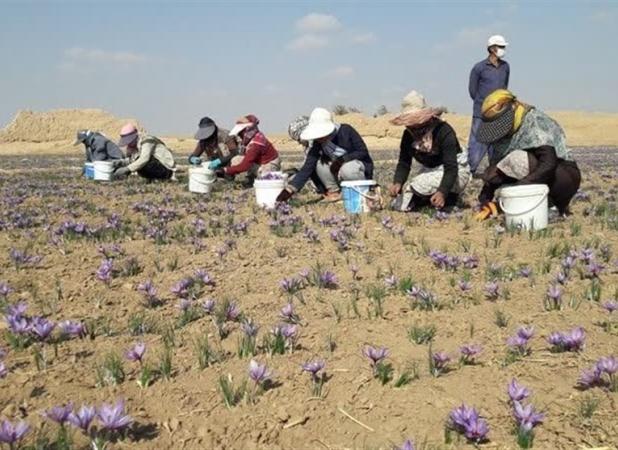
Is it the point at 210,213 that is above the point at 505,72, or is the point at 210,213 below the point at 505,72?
below

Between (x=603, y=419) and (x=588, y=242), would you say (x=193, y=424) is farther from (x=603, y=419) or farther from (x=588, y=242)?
(x=588, y=242)

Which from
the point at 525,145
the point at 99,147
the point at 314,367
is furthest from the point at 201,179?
the point at 314,367

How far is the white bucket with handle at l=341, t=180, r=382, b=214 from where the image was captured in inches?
314

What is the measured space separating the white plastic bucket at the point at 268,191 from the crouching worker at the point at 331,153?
0.10 metres

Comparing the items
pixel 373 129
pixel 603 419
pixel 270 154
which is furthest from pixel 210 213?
pixel 373 129

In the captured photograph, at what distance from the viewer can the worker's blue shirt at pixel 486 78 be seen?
1050 cm

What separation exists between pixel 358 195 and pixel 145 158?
6.41 metres

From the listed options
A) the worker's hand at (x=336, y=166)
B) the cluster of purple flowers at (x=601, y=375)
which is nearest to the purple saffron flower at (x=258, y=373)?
the cluster of purple flowers at (x=601, y=375)

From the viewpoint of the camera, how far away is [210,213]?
27.9ft

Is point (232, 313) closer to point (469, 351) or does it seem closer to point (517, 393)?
point (469, 351)

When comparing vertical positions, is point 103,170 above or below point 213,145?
below

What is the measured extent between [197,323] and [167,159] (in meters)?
9.84

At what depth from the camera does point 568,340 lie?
3.20 m

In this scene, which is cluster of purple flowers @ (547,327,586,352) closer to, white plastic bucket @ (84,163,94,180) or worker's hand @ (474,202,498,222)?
worker's hand @ (474,202,498,222)
